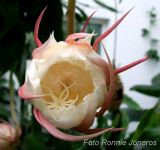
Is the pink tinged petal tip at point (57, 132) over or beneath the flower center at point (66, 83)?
beneath

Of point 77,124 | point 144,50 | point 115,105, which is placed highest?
point 77,124

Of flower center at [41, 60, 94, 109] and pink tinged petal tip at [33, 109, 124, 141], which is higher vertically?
flower center at [41, 60, 94, 109]

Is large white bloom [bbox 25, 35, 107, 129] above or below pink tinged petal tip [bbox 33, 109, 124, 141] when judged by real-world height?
above

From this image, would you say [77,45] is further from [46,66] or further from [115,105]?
[115,105]

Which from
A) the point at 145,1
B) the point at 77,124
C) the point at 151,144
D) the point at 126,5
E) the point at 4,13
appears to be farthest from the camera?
the point at 145,1

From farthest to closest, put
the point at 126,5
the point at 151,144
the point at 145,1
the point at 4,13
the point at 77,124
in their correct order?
1. the point at 145,1
2. the point at 126,5
3. the point at 4,13
4. the point at 151,144
5. the point at 77,124

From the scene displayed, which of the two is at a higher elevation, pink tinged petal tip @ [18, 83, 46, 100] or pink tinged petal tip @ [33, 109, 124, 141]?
pink tinged petal tip @ [18, 83, 46, 100]

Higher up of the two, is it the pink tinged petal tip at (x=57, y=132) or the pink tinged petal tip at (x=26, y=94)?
the pink tinged petal tip at (x=26, y=94)

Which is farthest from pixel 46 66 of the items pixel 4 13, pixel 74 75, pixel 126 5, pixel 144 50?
pixel 144 50
